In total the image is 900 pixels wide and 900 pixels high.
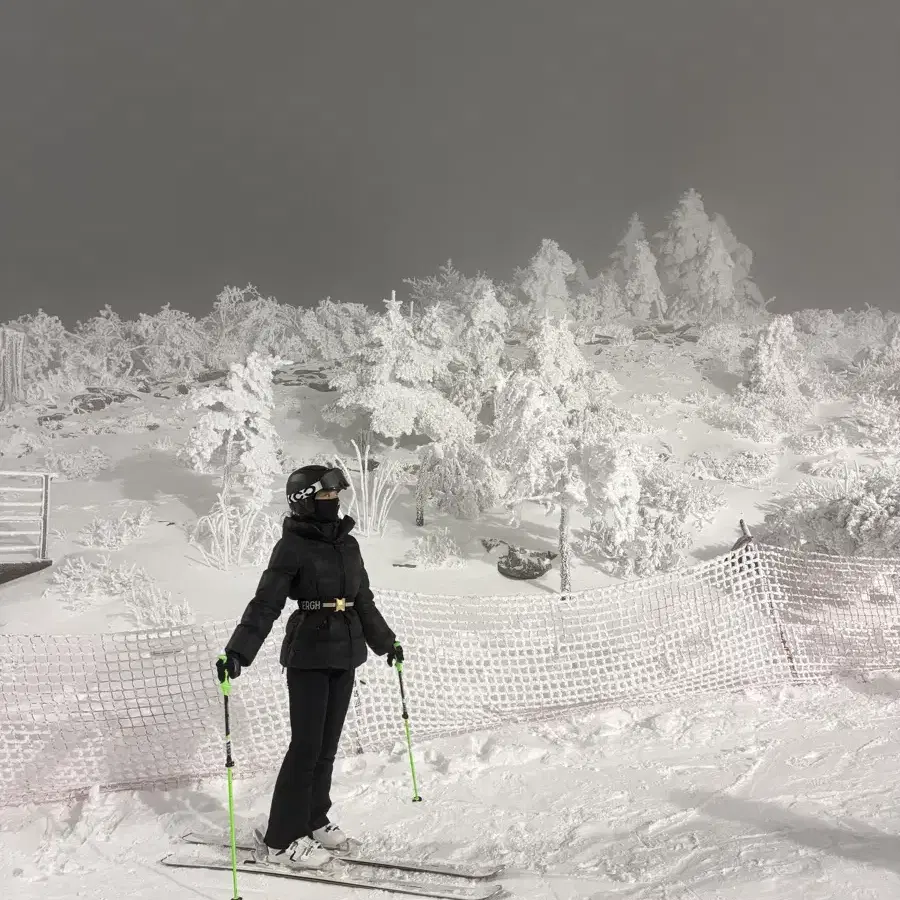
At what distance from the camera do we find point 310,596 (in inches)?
140

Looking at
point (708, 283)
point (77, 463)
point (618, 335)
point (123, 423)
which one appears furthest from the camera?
point (708, 283)

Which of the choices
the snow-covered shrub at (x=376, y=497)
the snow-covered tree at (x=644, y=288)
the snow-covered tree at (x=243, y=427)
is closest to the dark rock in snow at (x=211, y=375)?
the snow-covered shrub at (x=376, y=497)

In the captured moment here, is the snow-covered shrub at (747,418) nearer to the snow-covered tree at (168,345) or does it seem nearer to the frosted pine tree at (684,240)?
the frosted pine tree at (684,240)

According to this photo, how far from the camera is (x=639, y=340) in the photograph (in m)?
35.2

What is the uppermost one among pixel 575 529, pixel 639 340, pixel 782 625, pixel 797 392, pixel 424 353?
pixel 639 340

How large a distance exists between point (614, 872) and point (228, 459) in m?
16.1

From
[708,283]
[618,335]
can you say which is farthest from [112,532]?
[708,283]

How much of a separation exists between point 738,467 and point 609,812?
17902mm

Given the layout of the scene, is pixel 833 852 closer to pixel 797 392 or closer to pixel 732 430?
pixel 732 430

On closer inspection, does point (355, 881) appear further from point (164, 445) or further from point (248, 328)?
point (248, 328)

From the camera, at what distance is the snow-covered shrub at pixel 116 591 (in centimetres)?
1227

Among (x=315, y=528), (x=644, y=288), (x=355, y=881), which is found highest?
(x=644, y=288)

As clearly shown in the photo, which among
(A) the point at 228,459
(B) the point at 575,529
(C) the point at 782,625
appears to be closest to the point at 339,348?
(A) the point at 228,459

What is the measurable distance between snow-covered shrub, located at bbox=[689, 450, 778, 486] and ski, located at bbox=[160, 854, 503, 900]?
17.7m
